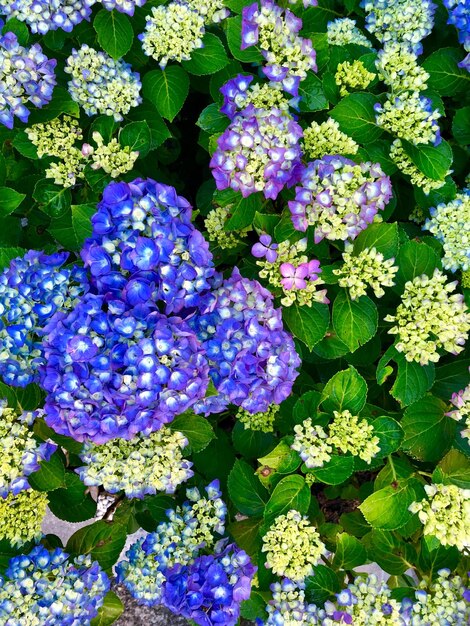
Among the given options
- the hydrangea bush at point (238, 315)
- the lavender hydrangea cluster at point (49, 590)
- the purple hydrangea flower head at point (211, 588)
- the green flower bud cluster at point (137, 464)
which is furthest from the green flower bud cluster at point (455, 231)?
the lavender hydrangea cluster at point (49, 590)

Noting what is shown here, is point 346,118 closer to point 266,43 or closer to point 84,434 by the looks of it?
point 266,43

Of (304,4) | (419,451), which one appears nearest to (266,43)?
(304,4)

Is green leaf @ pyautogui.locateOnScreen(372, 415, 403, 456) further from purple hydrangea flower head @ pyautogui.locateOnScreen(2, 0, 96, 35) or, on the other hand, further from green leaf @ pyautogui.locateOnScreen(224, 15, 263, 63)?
purple hydrangea flower head @ pyautogui.locateOnScreen(2, 0, 96, 35)

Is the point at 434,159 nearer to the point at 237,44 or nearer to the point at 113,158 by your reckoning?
the point at 237,44

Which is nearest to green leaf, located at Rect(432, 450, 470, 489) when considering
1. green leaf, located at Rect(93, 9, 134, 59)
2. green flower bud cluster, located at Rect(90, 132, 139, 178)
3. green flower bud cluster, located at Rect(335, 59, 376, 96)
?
green flower bud cluster, located at Rect(335, 59, 376, 96)

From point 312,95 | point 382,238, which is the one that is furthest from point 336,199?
point 312,95
